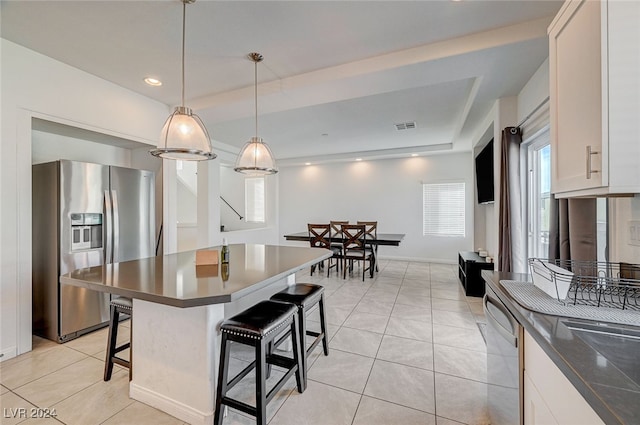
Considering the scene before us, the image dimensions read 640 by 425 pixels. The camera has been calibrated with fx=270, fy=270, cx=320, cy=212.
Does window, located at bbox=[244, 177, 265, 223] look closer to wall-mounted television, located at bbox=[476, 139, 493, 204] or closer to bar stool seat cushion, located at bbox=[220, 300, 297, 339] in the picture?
wall-mounted television, located at bbox=[476, 139, 493, 204]

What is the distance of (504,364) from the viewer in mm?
1288

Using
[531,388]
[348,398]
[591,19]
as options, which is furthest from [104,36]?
[531,388]

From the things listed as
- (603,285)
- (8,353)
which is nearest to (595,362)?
(603,285)

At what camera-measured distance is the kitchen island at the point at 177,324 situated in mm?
1390

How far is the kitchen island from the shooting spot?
4.56ft

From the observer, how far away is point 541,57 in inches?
88.4

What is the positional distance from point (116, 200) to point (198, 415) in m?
2.47

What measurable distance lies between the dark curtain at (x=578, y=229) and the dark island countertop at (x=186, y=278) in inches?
66.7

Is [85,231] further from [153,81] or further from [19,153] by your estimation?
[153,81]

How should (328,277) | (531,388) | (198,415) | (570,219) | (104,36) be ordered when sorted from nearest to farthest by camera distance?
(531,388) < (198,415) < (570,219) < (104,36) < (328,277)

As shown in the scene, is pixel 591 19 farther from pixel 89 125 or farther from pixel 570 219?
pixel 89 125

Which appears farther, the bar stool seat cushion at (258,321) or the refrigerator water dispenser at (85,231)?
the refrigerator water dispenser at (85,231)

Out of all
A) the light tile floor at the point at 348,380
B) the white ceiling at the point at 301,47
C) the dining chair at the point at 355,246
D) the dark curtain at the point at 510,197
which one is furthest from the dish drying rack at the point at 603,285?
the dining chair at the point at 355,246

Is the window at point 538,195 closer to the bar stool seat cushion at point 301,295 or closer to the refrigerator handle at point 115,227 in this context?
the bar stool seat cushion at point 301,295
